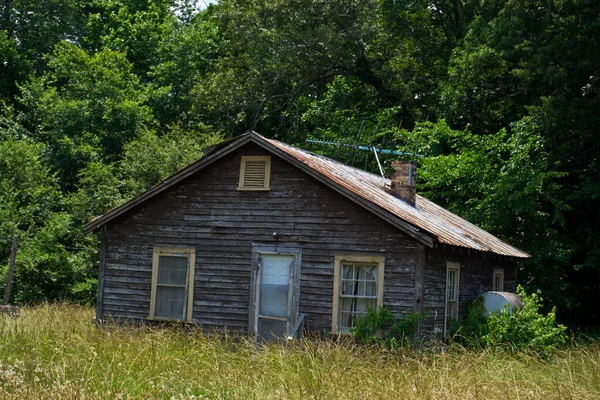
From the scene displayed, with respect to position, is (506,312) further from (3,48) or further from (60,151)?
(3,48)

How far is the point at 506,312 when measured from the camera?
1797cm

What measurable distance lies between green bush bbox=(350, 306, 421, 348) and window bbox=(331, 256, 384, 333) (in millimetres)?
469

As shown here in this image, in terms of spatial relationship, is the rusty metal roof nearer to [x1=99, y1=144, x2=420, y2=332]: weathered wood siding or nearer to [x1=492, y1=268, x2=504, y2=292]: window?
[x1=99, y1=144, x2=420, y2=332]: weathered wood siding

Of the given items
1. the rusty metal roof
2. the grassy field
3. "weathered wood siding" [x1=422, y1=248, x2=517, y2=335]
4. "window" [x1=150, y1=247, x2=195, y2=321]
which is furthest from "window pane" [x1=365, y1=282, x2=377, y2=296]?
the grassy field

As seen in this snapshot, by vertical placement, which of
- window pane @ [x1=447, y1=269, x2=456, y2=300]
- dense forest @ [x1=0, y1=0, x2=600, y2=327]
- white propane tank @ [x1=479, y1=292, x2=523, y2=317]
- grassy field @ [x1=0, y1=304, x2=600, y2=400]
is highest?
dense forest @ [x1=0, y1=0, x2=600, y2=327]

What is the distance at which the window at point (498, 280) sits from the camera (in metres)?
22.4

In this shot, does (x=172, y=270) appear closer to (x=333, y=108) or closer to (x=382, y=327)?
(x=382, y=327)

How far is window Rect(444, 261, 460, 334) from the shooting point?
18.2 metres

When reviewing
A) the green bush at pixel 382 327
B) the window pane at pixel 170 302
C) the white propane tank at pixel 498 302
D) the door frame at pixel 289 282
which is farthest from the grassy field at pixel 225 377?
the white propane tank at pixel 498 302

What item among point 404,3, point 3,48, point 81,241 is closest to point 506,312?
point 81,241

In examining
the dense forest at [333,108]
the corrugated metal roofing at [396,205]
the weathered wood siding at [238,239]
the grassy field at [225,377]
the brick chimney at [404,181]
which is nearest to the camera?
the grassy field at [225,377]

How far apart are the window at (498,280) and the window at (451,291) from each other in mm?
3671

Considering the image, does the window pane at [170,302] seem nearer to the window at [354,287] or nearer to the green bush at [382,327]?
the window at [354,287]

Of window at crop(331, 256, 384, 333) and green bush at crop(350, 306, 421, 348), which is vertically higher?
window at crop(331, 256, 384, 333)
